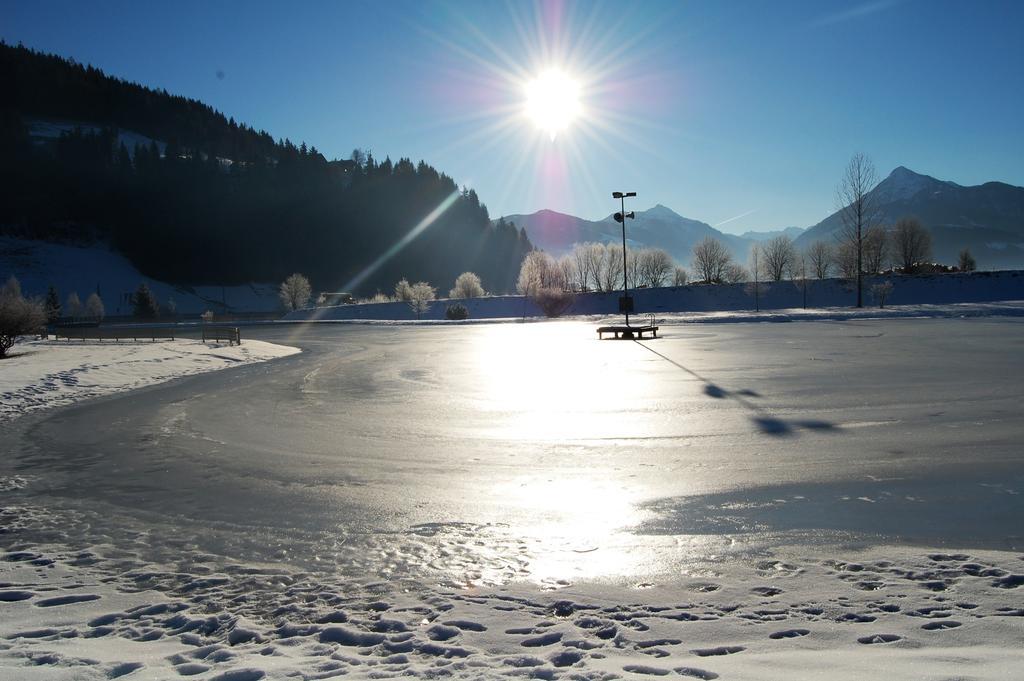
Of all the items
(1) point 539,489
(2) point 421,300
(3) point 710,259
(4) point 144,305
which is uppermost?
(3) point 710,259

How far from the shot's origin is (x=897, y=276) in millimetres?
77125

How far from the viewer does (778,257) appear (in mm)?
110375

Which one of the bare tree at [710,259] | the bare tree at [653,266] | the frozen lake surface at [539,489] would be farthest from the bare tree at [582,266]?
the frozen lake surface at [539,489]

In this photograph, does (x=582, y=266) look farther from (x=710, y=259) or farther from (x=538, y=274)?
(x=710, y=259)

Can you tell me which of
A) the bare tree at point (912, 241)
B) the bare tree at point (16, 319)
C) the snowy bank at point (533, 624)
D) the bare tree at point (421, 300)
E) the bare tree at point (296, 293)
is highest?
the bare tree at point (912, 241)

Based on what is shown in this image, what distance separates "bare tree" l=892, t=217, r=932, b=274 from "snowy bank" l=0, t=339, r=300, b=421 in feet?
322

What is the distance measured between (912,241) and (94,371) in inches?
4243

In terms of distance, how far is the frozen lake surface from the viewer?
5.18 m

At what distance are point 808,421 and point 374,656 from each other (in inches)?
369

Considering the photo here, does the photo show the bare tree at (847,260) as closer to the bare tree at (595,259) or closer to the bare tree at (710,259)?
the bare tree at (710,259)

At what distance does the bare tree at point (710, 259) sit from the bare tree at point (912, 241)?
2676cm

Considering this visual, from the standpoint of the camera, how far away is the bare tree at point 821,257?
109125 millimetres

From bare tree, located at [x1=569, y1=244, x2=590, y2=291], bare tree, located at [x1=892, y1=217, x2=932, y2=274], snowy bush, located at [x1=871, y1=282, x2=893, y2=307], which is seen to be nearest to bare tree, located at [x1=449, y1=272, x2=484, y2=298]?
bare tree, located at [x1=569, y1=244, x2=590, y2=291]

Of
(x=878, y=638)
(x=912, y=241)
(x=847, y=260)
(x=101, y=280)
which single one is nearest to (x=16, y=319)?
(x=878, y=638)
